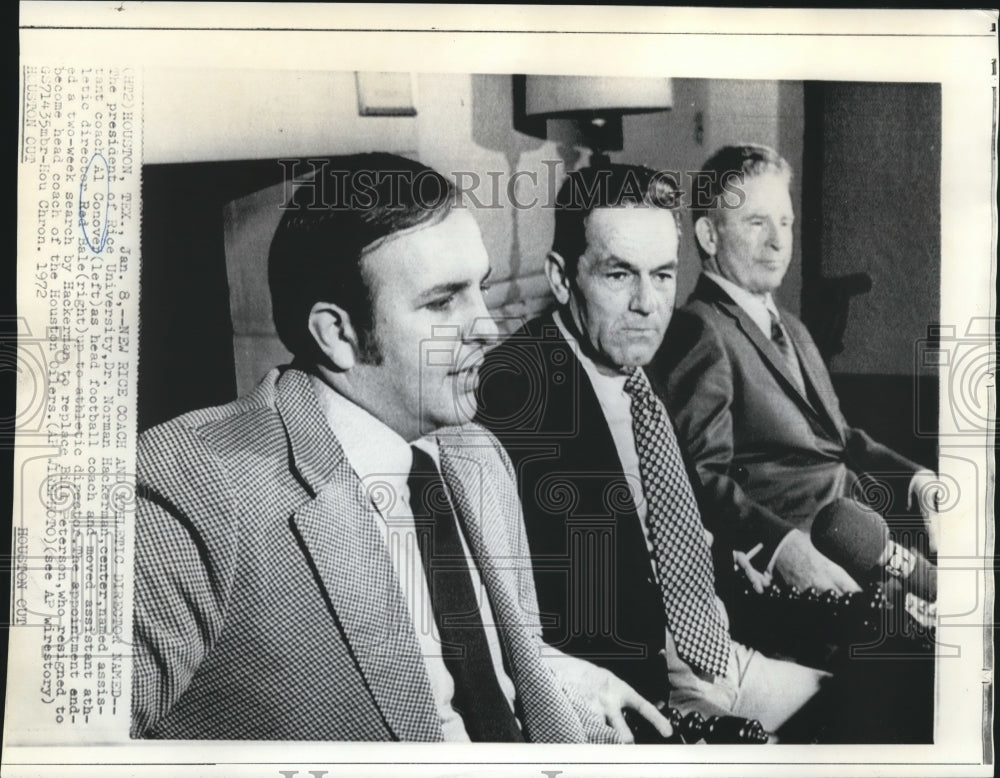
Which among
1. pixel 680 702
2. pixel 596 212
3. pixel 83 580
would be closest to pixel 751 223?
pixel 596 212

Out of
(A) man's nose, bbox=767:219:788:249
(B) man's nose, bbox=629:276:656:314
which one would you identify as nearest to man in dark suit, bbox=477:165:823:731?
(B) man's nose, bbox=629:276:656:314

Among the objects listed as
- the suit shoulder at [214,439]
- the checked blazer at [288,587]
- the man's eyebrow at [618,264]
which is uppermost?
the man's eyebrow at [618,264]

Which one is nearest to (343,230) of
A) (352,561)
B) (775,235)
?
(352,561)

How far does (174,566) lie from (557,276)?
482 millimetres

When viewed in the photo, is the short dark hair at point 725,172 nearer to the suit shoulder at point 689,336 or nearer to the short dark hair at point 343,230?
the suit shoulder at point 689,336

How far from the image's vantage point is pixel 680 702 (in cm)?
94

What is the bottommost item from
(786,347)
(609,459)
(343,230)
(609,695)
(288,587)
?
(609,695)

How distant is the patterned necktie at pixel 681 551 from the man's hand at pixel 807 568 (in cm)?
8

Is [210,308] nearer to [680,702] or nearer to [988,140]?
[680,702]

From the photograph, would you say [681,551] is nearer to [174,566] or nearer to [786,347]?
[786,347]

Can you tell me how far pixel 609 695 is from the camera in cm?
93

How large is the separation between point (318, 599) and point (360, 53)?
0.55 m

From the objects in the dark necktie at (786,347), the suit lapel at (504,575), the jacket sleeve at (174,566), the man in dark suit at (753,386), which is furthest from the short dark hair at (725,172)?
the jacket sleeve at (174,566)

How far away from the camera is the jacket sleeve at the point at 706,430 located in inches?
36.7
